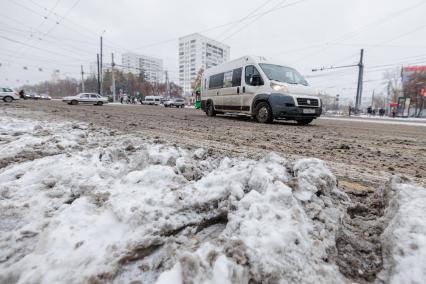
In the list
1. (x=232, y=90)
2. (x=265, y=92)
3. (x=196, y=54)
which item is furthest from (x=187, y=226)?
(x=196, y=54)

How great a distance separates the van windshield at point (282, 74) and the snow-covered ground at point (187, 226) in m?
6.03

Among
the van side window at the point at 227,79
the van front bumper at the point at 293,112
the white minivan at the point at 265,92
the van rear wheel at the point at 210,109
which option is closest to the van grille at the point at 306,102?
the white minivan at the point at 265,92

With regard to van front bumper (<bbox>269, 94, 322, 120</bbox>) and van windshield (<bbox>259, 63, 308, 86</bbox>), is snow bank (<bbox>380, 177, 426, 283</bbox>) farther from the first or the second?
van windshield (<bbox>259, 63, 308, 86</bbox>)

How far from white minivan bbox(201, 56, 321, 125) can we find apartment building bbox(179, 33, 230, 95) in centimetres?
5403

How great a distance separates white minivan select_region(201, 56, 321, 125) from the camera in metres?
6.86

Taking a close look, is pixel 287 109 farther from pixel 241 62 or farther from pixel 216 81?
pixel 216 81

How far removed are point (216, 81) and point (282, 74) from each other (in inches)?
129

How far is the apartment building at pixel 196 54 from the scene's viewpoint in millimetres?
63688

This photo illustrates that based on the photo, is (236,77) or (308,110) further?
(236,77)

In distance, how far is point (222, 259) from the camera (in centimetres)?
95

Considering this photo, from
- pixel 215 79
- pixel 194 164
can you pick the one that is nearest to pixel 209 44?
pixel 215 79

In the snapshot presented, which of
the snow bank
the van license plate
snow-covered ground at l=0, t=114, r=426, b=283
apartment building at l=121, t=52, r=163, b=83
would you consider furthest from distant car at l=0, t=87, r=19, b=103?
apartment building at l=121, t=52, r=163, b=83

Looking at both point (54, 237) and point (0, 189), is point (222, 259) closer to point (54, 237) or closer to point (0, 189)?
point (54, 237)

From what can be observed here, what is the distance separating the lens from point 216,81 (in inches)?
392
